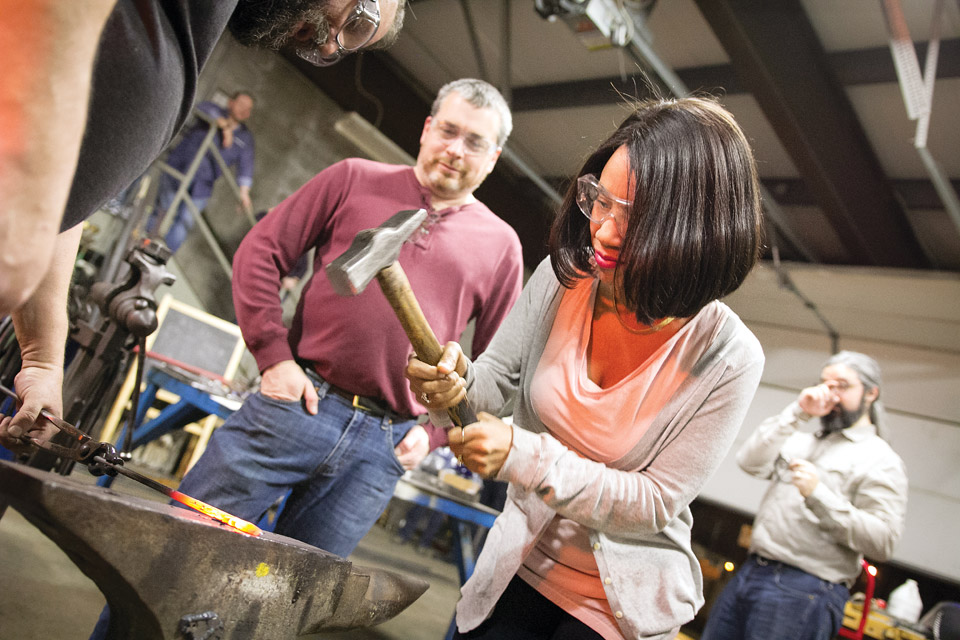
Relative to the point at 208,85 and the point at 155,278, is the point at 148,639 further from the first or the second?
the point at 208,85

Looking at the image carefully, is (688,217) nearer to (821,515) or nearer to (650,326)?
(650,326)

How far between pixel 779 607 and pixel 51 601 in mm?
2948

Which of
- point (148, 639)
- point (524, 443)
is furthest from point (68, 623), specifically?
point (524, 443)

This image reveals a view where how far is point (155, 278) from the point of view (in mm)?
2049

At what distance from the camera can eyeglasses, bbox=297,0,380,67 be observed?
105cm

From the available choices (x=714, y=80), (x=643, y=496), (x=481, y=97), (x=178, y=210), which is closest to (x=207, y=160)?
(x=178, y=210)

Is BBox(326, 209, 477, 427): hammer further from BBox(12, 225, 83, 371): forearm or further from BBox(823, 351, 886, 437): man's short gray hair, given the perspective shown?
BBox(823, 351, 886, 437): man's short gray hair

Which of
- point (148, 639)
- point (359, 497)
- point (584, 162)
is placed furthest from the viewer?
point (359, 497)

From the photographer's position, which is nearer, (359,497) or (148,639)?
(148,639)

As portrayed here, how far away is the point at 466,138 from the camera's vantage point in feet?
6.73

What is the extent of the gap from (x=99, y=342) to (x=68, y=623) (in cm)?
102

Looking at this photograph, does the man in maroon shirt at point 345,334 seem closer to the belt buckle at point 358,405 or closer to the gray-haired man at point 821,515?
the belt buckle at point 358,405

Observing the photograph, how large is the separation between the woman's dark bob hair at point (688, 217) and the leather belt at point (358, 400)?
0.87m

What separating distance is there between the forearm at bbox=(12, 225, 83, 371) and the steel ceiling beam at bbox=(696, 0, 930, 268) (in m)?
5.20
